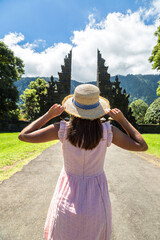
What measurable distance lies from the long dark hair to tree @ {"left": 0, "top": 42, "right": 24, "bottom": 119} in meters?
30.2

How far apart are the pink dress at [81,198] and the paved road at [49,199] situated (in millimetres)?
1442

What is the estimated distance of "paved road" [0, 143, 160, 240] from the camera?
2.78m

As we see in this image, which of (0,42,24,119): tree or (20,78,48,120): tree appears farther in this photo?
(20,78,48,120): tree

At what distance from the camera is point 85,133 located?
5.07 feet

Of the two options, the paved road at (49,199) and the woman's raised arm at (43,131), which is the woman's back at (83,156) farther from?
the paved road at (49,199)

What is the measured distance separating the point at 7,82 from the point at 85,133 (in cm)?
3130

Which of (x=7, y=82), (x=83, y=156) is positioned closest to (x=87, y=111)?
(x=83, y=156)

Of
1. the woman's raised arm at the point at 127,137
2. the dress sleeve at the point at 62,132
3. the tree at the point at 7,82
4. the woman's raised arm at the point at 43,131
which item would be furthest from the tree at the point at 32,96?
the woman's raised arm at the point at 127,137

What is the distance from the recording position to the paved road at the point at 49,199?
9.12ft

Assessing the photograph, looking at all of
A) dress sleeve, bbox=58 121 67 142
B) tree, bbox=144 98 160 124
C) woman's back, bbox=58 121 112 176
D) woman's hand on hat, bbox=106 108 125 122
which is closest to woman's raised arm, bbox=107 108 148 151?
woman's hand on hat, bbox=106 108 125 122

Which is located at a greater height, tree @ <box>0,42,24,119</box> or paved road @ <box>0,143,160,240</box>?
tree @ <box>0,42,24,119</box>

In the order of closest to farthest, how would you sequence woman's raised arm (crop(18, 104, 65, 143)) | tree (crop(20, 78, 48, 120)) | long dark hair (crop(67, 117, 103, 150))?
long dark hair (crop(67, 117, 103, 150)), woman's raised arm (crop(18, 104, 65, 143)), tree (crop(20, 78, 48, 120))

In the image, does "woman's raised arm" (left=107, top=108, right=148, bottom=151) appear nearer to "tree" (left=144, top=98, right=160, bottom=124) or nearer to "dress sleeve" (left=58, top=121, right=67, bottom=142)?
"dress sleeve" (left=58, top=121, right=67, bottom=142)

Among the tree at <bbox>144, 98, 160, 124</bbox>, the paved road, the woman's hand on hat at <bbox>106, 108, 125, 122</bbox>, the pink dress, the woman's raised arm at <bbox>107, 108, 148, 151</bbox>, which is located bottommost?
the paved road
